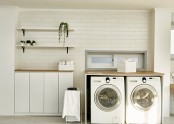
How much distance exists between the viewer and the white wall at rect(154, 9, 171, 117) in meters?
4.73

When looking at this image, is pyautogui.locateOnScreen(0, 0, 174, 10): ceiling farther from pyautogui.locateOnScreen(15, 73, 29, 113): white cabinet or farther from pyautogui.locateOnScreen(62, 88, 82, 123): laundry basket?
pyautogui.locateOnScreen(62, 88, 82, 123): laundry basket

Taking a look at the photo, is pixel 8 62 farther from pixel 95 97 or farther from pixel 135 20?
pixel 135 20

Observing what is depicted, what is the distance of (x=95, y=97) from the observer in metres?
4.07

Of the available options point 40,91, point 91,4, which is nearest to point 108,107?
point 40,91

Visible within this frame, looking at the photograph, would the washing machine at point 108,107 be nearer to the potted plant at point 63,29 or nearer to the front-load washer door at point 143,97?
the front-load washer door at point 143,97

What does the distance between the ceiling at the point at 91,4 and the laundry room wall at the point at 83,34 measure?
0.81ft

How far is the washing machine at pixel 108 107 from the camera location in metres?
4.07

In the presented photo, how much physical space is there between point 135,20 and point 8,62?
10.0ft

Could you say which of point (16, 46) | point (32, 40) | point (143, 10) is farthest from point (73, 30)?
point (143, 10)

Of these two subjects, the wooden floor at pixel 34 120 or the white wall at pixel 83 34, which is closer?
the wooden floor at pixel 34 120

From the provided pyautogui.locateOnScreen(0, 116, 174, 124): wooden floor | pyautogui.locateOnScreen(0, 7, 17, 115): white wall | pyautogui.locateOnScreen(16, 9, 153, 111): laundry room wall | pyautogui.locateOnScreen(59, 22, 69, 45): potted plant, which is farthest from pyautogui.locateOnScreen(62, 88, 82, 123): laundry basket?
pyautogui.locateOnScreen(59, 22, 69, 45): potted plant

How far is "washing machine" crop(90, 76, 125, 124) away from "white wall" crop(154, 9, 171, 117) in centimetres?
121

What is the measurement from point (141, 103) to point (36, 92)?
7.25 feet

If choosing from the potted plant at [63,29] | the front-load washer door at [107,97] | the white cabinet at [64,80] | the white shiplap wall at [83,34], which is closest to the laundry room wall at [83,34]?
the white shiplap wall at [83,34]
